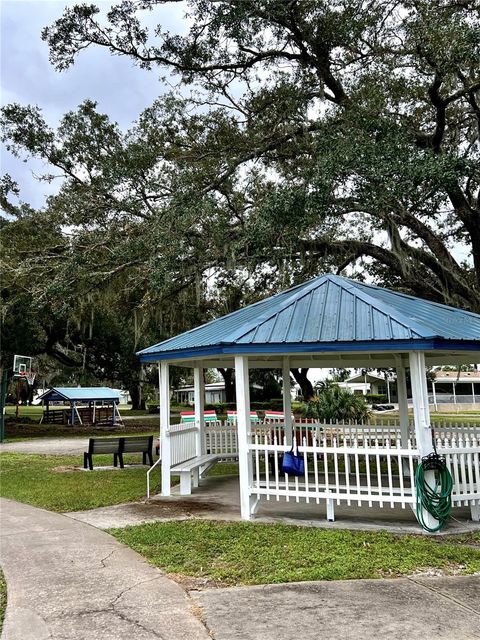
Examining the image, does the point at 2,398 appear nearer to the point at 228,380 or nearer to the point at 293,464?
the point at 228,380

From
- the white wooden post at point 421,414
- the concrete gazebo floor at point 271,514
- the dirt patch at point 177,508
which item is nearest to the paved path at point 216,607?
the white wooden post at point 421,414

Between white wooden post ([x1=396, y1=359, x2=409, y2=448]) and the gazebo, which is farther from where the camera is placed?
white wooden post ([x1=396, y1=359, x2=409, y2=448])

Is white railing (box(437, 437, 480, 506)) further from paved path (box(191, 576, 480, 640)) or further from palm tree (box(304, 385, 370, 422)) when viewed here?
palm tree (box(304, 385, 370, 422))

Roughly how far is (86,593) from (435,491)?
4168 mm

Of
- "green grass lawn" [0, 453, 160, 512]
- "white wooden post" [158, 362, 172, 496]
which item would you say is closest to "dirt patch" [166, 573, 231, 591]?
"green grass lawn" [0, 453, 160, 512]

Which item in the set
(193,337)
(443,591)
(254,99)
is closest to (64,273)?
(193,337)

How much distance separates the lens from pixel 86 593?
4516mm

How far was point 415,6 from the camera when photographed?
10.3m

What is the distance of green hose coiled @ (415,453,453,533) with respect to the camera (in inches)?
251

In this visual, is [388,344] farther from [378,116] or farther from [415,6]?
[415,6]

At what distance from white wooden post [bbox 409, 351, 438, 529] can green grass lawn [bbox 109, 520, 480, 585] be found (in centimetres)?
67

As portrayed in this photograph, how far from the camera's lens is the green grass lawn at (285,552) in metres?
4.92

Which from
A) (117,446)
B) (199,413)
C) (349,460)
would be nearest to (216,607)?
(349,460)

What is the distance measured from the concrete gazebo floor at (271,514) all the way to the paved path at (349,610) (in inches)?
79.9
